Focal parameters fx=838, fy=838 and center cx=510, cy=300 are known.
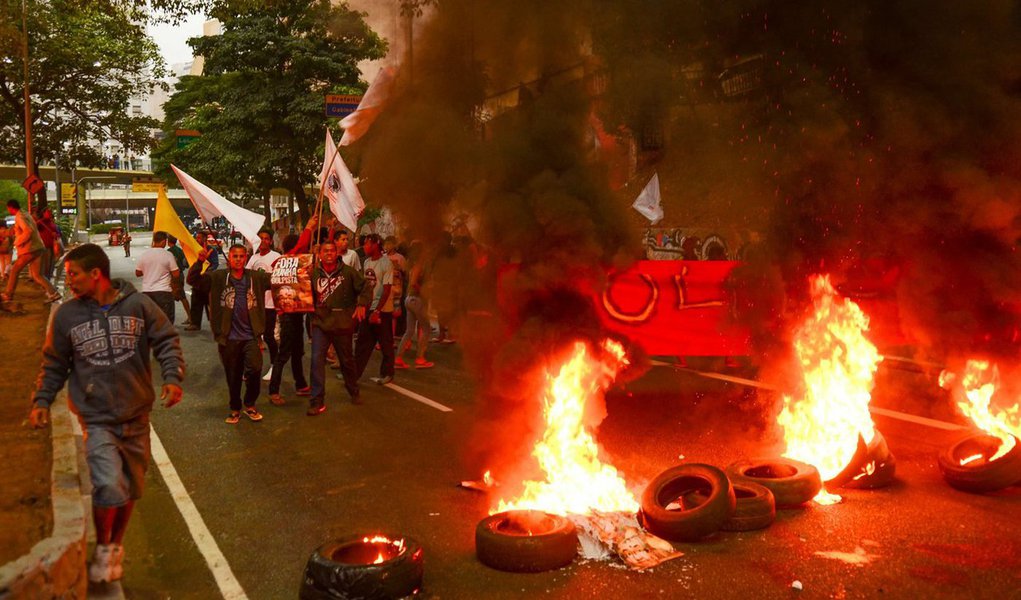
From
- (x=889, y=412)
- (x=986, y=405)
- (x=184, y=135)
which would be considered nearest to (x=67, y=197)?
(x=184, y=135)

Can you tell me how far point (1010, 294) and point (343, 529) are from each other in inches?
234

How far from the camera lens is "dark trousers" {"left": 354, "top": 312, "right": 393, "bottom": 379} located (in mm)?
9984

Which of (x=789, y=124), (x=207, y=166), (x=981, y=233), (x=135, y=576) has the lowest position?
(x=135, y=576)

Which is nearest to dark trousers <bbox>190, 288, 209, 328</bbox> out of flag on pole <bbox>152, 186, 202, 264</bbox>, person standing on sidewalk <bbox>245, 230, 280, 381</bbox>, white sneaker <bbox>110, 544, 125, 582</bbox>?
flag on pole <bbox>152, 186, 202, 264</bbox>

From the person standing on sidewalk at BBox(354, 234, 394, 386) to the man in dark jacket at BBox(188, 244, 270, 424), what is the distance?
163 centimetres

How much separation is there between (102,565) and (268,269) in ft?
20.5

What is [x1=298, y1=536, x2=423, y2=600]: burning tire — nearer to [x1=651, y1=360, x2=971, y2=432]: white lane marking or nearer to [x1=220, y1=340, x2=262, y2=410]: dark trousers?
[x1=220, y1=340, x2=262, y2=410]: dark trousers

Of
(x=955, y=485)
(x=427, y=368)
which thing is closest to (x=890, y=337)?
(x=955, y=485)

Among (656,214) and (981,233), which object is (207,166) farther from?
(981,233)

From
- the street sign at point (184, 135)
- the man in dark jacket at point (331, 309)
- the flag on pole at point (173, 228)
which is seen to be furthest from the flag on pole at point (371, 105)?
the street sign at point (184, 135)

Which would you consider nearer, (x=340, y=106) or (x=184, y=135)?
(x=340, y=106)

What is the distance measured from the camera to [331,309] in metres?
8.78

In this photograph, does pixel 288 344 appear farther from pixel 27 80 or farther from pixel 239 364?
pixel 27 80

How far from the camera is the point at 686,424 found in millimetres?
8023
